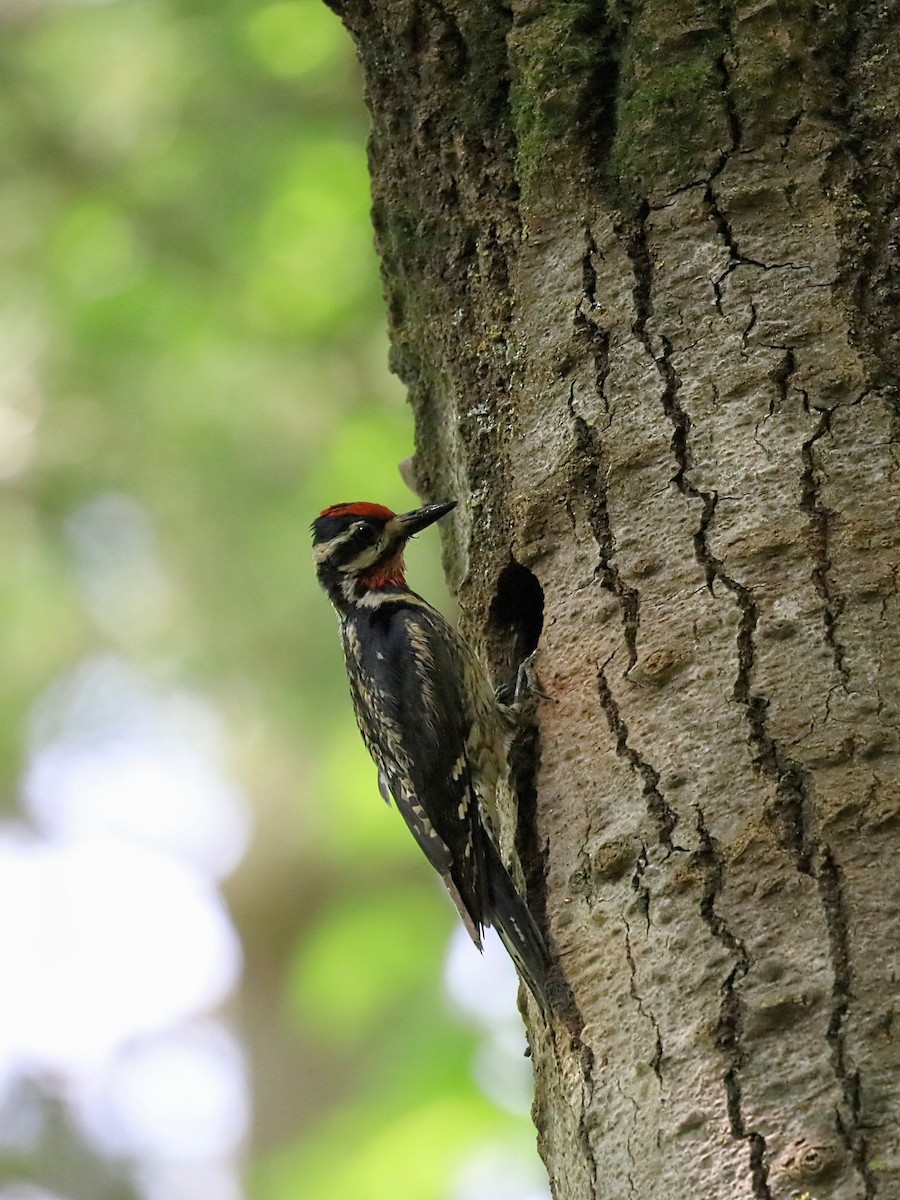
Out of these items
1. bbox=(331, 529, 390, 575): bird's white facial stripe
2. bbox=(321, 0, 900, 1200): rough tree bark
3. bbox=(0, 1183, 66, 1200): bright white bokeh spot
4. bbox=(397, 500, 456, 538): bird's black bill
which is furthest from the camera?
bbox=(0, 1183, 66, 1200): bright white bokeh spot

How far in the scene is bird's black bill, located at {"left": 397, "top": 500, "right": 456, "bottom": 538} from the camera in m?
3.99

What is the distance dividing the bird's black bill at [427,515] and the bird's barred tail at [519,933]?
1029mm

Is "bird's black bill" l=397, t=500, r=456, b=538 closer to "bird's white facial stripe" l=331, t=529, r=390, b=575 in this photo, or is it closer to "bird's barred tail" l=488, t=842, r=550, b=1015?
"bird's white facial stripe" l=331, t=529, r=390, b=575

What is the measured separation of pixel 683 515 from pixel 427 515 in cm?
115

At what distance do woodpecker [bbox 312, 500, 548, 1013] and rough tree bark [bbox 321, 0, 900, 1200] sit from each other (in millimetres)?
220

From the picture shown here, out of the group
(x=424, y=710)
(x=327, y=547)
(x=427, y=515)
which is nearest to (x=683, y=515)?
(x=427, y=515)

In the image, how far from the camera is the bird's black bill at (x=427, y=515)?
3.99 meters

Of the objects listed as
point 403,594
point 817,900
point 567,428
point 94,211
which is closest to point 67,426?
point 94,211

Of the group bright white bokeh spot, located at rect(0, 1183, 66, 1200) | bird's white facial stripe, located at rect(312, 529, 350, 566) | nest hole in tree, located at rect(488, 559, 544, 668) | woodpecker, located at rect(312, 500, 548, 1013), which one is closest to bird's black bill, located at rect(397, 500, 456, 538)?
woodpecker, located at rect(312, 500, 548, 1013)

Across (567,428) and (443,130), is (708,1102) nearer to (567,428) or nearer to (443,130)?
(567,428)

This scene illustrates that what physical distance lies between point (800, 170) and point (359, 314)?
3997mm

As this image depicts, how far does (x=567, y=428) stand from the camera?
3.37 metres

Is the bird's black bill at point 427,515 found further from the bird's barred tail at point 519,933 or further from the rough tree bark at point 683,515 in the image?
the bird's barred tail at point 519,933

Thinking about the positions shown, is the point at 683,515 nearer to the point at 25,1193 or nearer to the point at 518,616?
the point at 518,616
